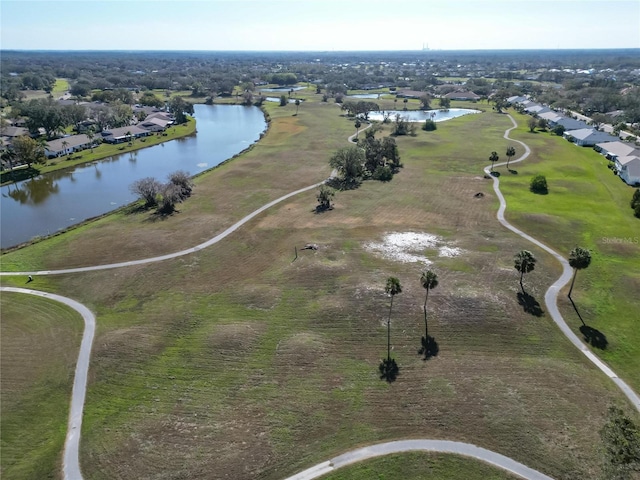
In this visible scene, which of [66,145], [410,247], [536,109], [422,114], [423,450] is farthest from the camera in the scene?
[422,114]

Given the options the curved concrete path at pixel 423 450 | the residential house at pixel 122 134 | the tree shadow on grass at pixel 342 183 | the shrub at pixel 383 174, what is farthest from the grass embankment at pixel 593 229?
the residential house at pixel 122 134

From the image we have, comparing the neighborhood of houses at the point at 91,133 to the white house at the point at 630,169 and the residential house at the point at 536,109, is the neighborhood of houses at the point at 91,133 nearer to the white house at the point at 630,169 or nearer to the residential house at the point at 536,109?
the white house at the point at 630,169

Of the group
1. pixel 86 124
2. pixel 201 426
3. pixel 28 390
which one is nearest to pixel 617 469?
pixel 201 426

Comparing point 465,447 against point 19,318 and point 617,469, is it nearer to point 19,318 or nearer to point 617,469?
point 617,469

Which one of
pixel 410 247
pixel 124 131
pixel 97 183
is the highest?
pixel 124 131

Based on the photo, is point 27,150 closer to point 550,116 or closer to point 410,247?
point 410,247

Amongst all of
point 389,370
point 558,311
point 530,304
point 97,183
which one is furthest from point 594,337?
point 97,183
